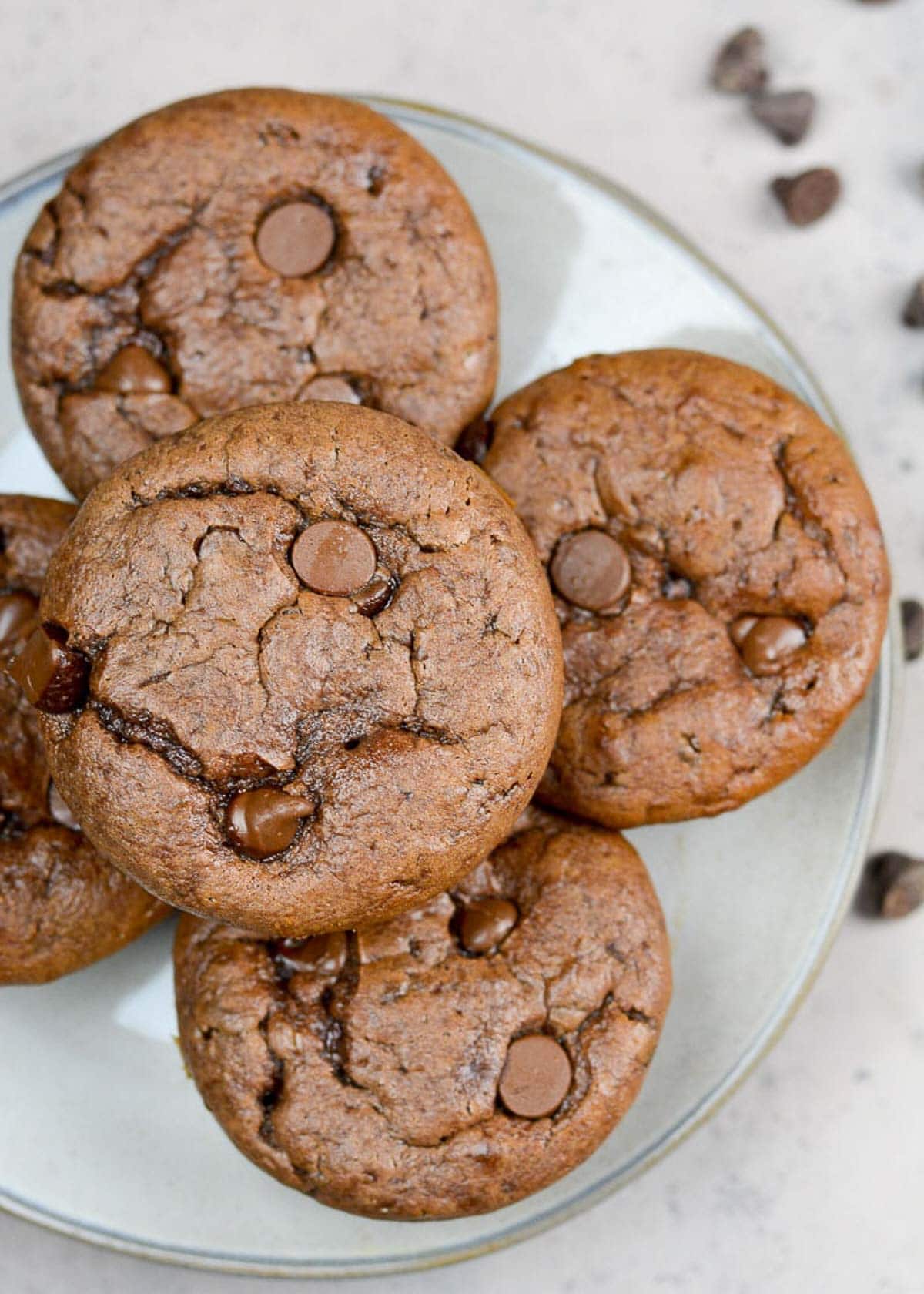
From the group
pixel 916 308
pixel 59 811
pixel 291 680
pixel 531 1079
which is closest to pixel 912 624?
pixel 916 308

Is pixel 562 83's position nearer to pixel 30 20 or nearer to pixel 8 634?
pixel 30 20

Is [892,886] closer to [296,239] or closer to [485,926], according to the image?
[485,926]

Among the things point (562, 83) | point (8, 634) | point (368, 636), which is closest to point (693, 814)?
point (368, 636)

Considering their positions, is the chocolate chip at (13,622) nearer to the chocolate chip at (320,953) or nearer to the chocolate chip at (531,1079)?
the chocolate chip at (320,953)

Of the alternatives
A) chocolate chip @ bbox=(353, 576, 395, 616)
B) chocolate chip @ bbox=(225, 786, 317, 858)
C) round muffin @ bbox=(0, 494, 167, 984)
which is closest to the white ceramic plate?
round muffin @ bbox=(0, 494, 167, 984)

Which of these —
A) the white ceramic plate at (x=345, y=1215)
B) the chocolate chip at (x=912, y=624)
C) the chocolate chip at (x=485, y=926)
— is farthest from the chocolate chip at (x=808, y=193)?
the chocolate chip at (x=485, y=926)

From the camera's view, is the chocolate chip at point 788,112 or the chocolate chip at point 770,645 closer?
the chocolate chip at point 770,645

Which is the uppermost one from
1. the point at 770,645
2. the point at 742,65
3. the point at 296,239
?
the point at 742,65
